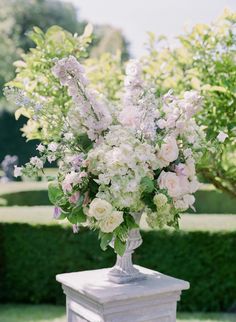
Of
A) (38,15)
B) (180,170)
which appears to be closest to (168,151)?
(180,170)

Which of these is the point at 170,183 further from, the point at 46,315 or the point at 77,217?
the point at 46,315

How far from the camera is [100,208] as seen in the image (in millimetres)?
2711

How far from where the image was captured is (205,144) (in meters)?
3.06

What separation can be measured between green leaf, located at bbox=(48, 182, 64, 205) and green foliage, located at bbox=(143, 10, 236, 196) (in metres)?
1.45

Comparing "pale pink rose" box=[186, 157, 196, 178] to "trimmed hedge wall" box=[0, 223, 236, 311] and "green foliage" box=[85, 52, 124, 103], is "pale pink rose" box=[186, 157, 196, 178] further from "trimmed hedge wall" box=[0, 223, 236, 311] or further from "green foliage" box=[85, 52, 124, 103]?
"trimmed hedge wall" box=[0, 223, 236, 311]

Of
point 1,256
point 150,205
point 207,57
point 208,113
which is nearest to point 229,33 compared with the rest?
point 207,57

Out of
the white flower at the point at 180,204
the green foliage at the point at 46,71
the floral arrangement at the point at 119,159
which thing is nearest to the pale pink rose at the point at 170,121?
the floral arrangement at the point at 119,159

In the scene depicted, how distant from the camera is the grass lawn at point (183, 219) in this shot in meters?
5.79

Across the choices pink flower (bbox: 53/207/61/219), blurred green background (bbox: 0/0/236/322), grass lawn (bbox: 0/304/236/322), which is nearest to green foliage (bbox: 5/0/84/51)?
blurred green background (bbox: 0/0/236/322)

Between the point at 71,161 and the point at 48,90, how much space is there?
5.50ft

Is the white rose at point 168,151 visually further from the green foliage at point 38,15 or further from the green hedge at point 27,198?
the green foliage at point 38,15

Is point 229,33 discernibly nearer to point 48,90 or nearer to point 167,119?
point 48,90

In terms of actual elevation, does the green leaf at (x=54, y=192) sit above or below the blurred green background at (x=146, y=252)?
above

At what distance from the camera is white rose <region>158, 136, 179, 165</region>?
2.83 m
